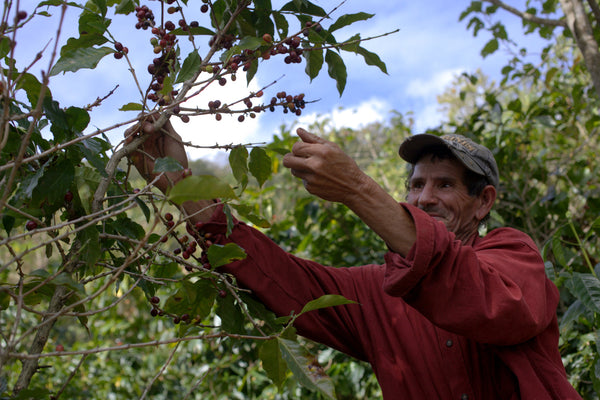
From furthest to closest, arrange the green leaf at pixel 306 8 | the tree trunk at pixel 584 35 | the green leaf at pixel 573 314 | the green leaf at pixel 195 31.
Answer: the tree trunk at pixel 584 35
the green leaf at pixel 573 314
the green leaf at pixel 306 8
the green leaf at pixel 195 31

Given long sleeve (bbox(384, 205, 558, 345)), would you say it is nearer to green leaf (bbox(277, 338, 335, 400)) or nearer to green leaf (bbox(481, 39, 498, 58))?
green leaf (bbox(277, 338, 335, 400))

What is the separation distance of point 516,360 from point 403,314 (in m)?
0.44

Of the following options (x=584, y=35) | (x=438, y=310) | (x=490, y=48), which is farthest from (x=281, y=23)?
(x=490, y=48)

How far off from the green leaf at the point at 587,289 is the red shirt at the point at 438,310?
0.38 metres

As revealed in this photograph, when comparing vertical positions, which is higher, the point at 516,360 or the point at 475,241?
the point at 475,241

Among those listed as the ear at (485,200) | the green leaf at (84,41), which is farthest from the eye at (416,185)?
the green leaf at (84,41)

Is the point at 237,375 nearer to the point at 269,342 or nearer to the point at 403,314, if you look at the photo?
the point at 403,314

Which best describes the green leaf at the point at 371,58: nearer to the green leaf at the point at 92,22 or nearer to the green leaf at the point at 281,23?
the green leaf at the point at 281,23

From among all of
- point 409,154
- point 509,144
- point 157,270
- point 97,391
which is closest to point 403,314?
point 409,154

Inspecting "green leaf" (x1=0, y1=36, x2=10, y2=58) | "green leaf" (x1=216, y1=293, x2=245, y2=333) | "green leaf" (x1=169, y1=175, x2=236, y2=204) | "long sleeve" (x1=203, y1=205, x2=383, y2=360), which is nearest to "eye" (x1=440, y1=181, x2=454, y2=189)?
"long sleeve" (x1=203, y1=205, x2=383, y2=360)

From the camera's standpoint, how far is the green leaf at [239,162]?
1677 mm

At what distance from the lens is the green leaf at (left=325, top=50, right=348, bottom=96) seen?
5.74 ft

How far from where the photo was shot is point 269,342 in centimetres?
136

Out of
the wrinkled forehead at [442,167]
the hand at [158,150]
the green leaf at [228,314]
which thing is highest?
the hand at [158,150]
